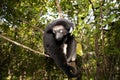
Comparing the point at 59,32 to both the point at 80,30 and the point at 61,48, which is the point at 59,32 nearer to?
the point at 61,48

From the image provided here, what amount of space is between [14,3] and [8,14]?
0.37m

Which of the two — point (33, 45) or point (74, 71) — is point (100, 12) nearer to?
point (74, 71)

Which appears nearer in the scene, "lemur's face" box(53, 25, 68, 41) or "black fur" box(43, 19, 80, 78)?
"black fur" box(43, 19, 80, 78)

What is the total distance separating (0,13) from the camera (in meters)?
5.42

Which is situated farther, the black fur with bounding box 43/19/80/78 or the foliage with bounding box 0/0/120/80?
the black fur with bounding box 43/19/80/78

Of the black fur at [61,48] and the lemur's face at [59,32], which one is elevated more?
the lemur's face at [59,32]

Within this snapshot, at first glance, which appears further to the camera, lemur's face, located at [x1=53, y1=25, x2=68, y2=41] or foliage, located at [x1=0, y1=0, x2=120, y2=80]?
lemur's face, located at [x1=53, y1=25, x2=68, y2=41]

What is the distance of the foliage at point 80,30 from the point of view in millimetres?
2758

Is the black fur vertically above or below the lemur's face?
below

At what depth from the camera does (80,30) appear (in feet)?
9.46

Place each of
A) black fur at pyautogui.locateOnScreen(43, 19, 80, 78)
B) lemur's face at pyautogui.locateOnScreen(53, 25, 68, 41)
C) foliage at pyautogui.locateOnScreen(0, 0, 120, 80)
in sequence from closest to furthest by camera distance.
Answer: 1. foliage at pyautogui.locateOnScreen(0, 0, 120, 80)
2. black fur at pyautogui.locateOnScreen(43, 19, 80, 78)
3. lemur's face at pyautogui.locateOnScreen(53, 25, 68, 41)

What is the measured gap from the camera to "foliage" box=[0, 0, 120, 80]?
9.05 feet

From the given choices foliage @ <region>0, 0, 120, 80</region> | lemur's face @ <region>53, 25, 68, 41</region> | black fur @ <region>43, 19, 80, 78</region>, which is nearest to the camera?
foliage @ <region>0, 0, 120, 80</region>

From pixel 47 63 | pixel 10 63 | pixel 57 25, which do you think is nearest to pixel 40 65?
pixel 47 63
